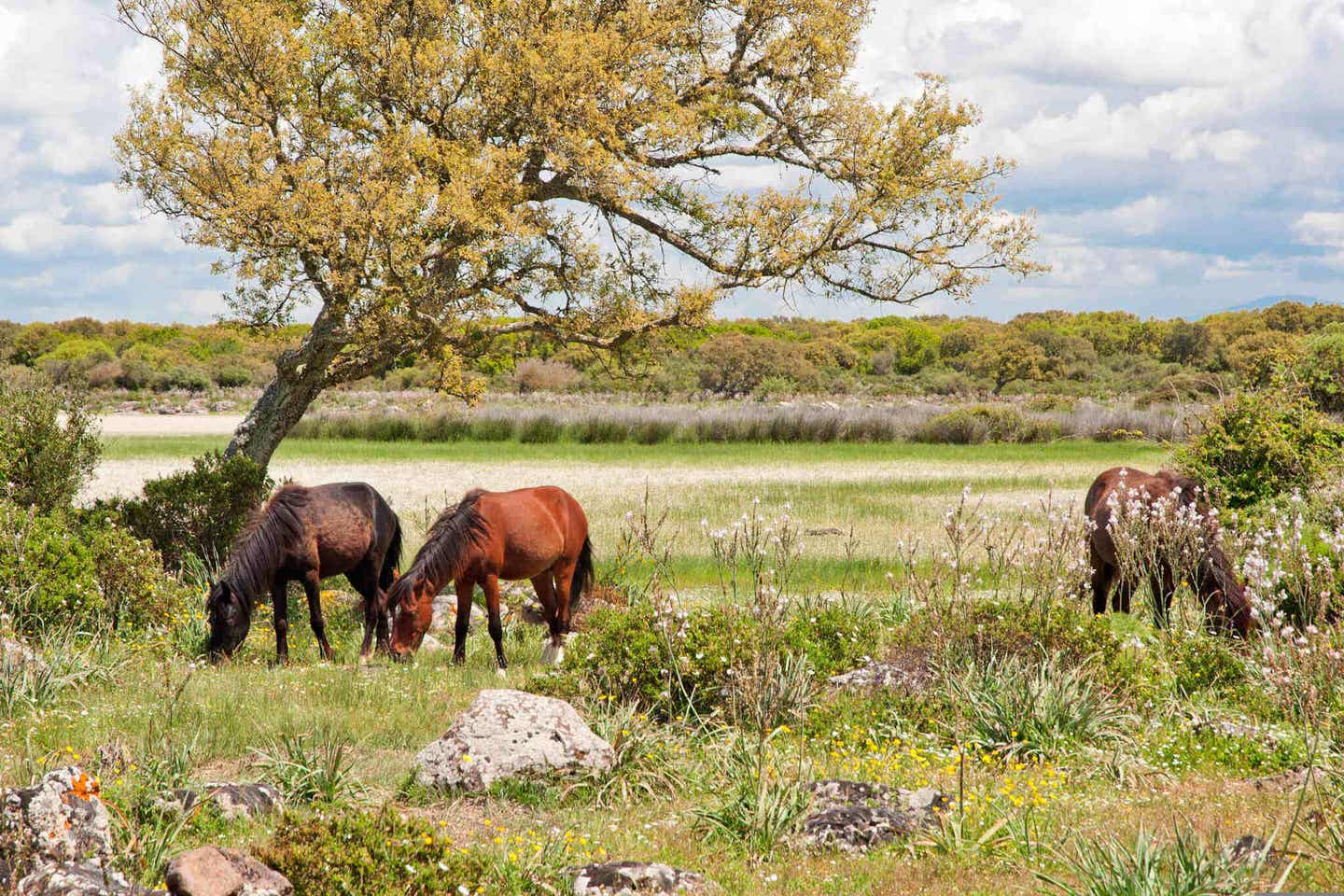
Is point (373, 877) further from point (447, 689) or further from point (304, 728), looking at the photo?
point (447, 689)

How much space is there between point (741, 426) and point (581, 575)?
36759 millimetres

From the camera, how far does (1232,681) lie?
10.1 metres

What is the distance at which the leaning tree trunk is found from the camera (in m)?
18.4

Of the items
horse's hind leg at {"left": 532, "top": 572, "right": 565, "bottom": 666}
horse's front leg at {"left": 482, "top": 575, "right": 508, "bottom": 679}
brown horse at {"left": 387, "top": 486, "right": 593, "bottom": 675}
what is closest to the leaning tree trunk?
brown horse at {"left": 387, "top": 486, "right": 593, "bottom": 675}

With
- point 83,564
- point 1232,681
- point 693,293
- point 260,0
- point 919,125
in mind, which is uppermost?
point 260,0

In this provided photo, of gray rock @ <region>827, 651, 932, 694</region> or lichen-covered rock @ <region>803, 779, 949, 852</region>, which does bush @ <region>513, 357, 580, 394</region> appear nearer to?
gray rock @ <region>827, 651, 932, 694</region>

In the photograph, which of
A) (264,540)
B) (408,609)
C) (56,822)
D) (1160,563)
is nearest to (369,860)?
(56,822)

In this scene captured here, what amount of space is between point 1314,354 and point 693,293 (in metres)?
10.4

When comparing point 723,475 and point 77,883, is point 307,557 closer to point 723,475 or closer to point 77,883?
point 77,883

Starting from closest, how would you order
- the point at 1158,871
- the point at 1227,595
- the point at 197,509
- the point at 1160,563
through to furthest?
the point at 1158,871
the point at 1227,595
the point at 1160,563
the point at 197,509

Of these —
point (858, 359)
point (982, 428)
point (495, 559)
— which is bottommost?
point (495, 559)

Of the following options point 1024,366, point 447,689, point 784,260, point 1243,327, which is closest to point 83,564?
point 447,689

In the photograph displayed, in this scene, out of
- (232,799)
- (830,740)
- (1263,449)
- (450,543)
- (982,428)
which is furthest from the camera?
(982,428)

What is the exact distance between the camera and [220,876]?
5.32m
